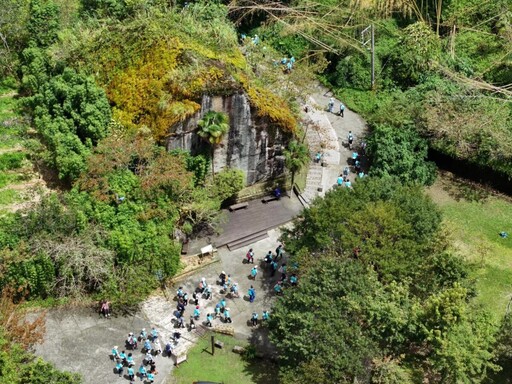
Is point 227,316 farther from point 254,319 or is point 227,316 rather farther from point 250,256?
point 250,256

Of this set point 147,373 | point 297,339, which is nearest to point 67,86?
point 147,373

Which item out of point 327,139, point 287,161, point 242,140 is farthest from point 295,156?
point 327,139

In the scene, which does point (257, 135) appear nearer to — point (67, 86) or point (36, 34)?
point (67, 86)

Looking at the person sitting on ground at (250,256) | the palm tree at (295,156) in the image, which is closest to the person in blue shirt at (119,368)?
the person sitting on ground at (250,256)

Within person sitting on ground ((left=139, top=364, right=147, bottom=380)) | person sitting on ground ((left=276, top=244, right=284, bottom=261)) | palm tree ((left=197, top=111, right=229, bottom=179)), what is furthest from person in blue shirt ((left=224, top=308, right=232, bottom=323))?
palm tree ((left=197, top=111, right=229, bottom=179))

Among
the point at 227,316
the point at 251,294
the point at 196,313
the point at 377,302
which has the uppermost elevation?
the point at 377,302

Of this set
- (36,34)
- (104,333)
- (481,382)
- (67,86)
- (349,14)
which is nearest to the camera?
(481,382)

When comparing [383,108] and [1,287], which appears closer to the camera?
[1,287]
